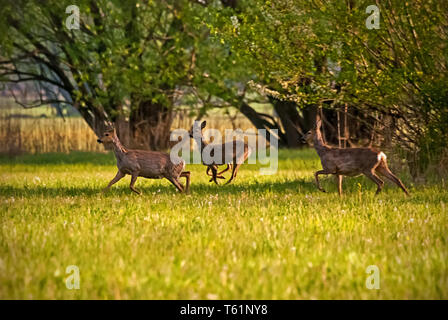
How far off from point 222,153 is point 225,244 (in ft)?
29.6

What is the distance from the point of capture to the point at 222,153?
16828 mm

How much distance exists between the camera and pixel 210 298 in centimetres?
576

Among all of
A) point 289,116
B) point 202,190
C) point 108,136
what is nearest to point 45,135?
point 289,116

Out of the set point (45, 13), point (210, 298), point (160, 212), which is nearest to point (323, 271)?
point (210, 298)

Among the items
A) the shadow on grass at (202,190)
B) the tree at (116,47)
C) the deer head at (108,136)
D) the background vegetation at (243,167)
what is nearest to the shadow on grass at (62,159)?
the background vegetation at (243,167)

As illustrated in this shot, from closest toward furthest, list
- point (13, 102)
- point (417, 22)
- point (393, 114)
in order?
point (417, 22) < point (393, 114) < point (13, 102)

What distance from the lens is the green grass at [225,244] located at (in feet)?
20.0

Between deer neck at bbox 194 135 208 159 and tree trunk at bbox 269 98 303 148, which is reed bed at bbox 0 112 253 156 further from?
deer neck at bbox 194 135 208 159

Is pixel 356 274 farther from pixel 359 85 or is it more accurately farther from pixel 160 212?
pixel 359 85

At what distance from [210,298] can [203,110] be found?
74.2 feet

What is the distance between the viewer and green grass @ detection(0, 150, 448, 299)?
609 cm

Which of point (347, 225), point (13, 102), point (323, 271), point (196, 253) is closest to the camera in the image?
point (323, 271)

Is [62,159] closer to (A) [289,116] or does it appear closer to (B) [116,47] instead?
(B) [116,47]

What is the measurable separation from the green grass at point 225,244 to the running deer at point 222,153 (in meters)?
2.48
